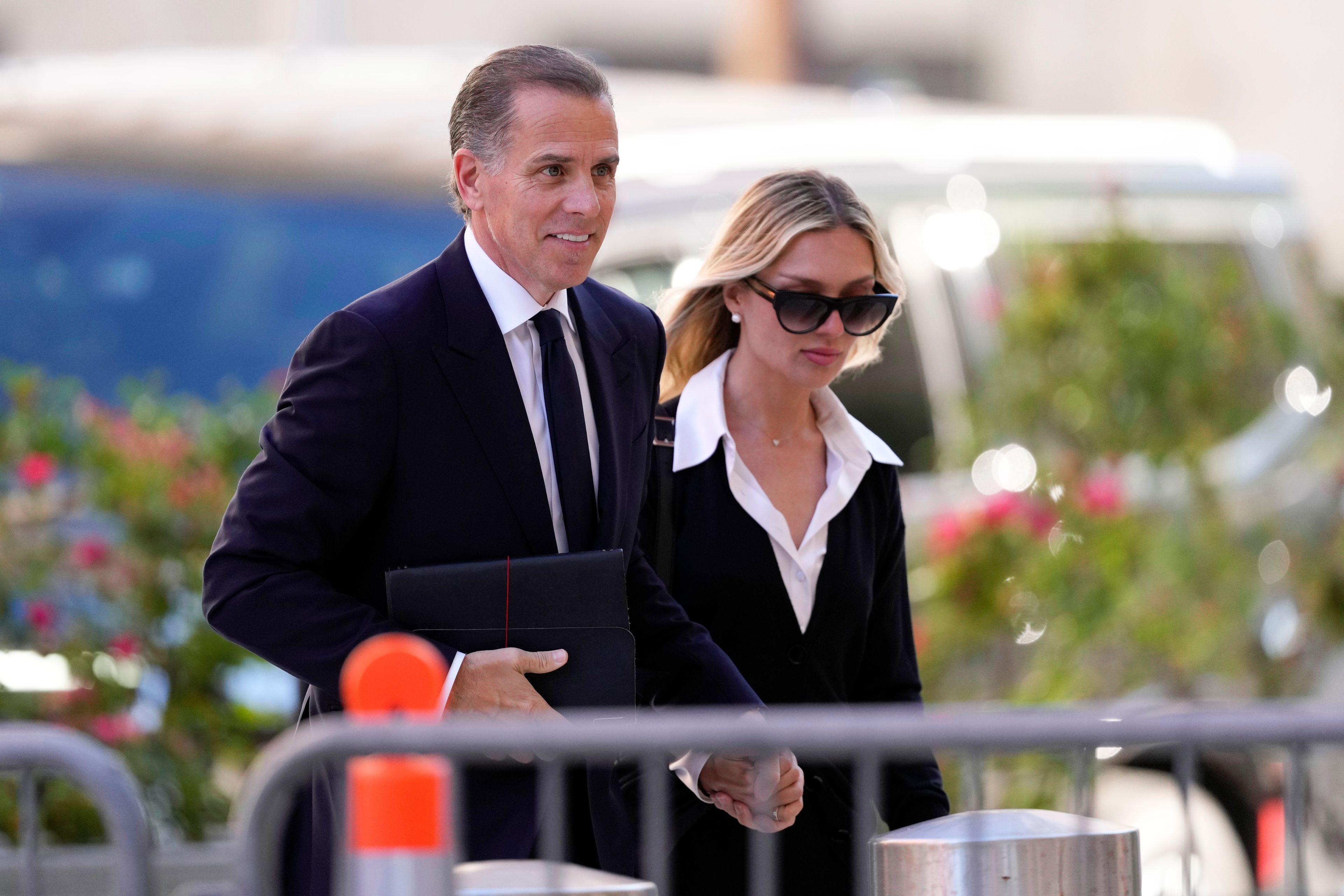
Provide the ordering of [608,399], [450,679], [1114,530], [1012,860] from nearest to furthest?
[1012,860], [450,679], [608,399], [1114,530]

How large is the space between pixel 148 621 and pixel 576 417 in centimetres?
379

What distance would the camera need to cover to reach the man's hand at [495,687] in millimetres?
2523

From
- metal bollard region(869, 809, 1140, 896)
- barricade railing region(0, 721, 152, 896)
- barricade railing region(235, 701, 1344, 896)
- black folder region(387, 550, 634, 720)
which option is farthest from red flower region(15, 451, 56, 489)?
metal bollard region(869, 809, 1140, 896)

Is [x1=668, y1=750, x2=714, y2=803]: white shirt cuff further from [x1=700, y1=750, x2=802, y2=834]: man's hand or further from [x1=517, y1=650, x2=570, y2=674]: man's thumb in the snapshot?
[x1=517, y1=650, x2=570, y2=674]: man's thumb

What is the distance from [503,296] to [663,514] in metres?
0.67

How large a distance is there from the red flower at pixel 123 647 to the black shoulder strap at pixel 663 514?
330cm

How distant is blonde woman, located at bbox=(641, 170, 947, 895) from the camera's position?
3.25 meters

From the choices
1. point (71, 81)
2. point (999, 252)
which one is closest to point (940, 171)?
point (999, 252)

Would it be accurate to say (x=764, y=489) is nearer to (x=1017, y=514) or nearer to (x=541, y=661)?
(x=541, y=661)

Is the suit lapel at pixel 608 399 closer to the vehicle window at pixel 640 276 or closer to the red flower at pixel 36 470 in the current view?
the vehicle window at pixel 640 276

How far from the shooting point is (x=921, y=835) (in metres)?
2.39

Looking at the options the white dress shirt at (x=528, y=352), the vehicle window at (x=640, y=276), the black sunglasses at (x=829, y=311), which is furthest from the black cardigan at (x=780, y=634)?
the vehicle window at (x=640, y=276)

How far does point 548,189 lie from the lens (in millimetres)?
2711

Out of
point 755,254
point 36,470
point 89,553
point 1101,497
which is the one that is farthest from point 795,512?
point 36,470
